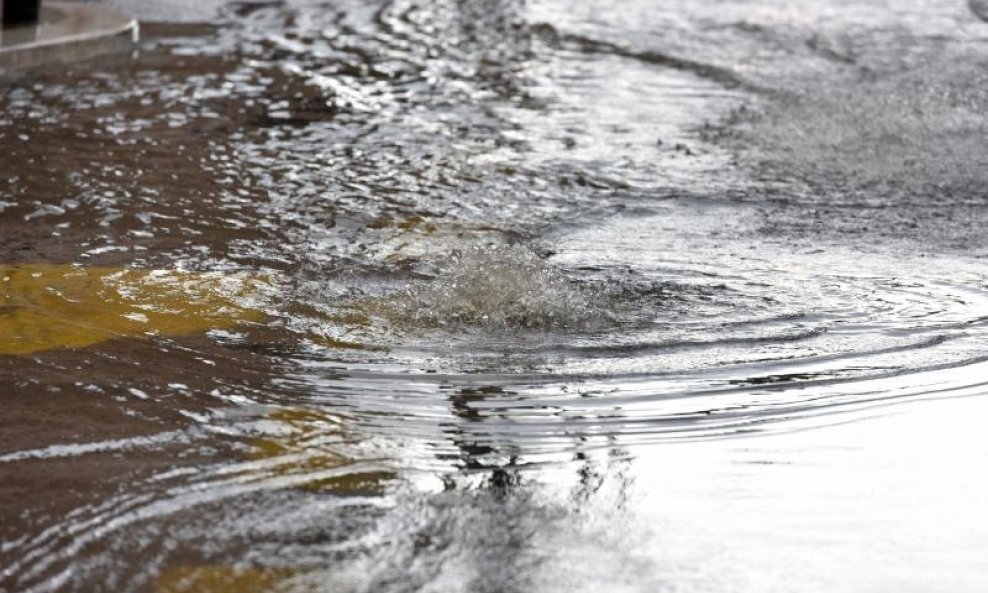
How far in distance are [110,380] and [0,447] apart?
1.73ft

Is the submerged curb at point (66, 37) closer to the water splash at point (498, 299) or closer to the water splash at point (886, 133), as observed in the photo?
the water splash at point (886, 133)

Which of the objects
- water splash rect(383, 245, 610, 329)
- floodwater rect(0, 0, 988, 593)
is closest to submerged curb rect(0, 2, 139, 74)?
floodwater rect(0, 0, 988, 593)

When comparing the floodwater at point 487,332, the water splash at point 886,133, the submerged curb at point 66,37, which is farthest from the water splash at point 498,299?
the submerged curb at point 66,37

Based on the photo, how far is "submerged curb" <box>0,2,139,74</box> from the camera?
887 centimetres

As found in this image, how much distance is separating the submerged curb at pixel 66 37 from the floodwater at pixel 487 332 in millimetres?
362

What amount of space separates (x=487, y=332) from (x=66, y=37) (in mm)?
5659

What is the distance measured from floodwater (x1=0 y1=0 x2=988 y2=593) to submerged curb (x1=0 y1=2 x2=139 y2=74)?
362 mm

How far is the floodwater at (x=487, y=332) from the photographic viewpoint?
3.32 metres

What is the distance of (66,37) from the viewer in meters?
9.32

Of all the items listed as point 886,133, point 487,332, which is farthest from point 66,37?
point 487,332

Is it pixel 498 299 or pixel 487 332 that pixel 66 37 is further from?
pixel 487 332

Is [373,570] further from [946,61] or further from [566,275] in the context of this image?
[946,61]

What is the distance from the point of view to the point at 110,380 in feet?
13.6

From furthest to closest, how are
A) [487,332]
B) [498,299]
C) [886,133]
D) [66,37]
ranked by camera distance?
[66,37] < [886,133] < [498,299] < [487,332]
